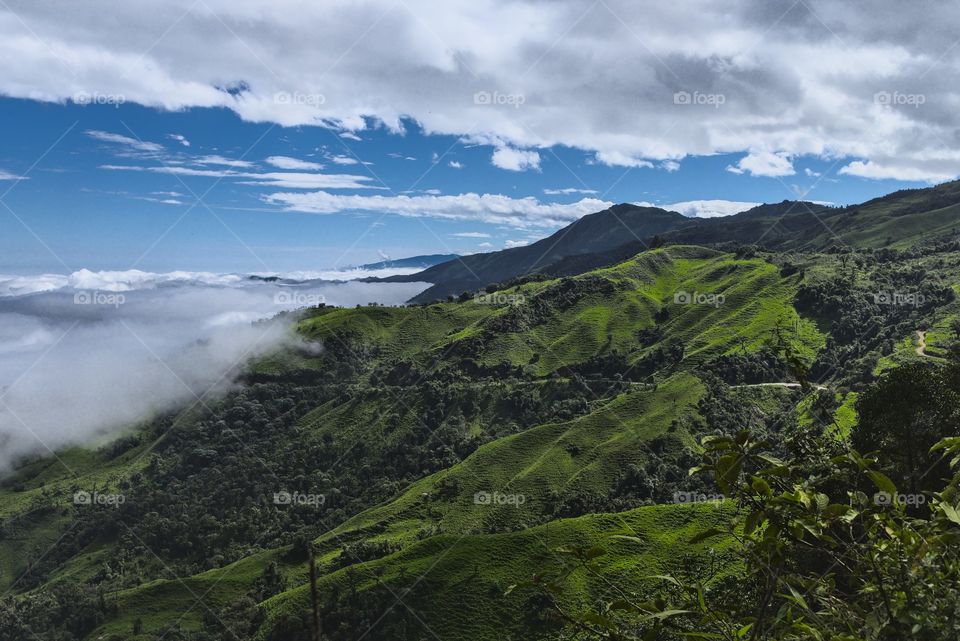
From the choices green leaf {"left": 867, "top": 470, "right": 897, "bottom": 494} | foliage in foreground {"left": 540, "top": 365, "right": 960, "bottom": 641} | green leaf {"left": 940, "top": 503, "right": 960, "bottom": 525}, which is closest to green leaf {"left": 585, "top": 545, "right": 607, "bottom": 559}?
foliage in foreground {"left": 540, "top": 365, "right": 960, "bottom": 641}

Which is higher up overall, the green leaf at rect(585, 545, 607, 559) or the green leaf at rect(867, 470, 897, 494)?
the green leaf at rect(867, 470, 897, 494)

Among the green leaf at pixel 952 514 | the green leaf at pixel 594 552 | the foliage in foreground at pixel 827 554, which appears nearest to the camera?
the green leaf at pixel 952 514

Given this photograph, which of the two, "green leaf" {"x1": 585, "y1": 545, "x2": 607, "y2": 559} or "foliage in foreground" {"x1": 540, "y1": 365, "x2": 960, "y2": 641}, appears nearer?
"foliage in foreground" {"x1": 540, "y1": 365, "x2": 960, "y2": 641}

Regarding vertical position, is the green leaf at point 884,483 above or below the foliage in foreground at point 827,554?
above

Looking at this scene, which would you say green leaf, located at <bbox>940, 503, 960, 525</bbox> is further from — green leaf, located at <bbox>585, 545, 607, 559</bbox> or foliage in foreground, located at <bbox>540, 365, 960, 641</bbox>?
green leaf, located at <bbox>585, 545, 607, 559</bbox>

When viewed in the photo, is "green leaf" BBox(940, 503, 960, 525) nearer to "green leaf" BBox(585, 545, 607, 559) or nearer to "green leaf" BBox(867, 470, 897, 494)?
"green leaf" BBox(867, 470, 897, 494)

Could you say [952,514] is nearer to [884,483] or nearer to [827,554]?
[884,483]

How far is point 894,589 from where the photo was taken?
12.8 feet

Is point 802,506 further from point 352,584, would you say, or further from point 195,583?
point 195,583

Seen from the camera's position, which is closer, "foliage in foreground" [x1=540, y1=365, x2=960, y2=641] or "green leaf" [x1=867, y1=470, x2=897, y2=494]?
"green leaf" [x1=867, y1=470, x2=897, y2=494]

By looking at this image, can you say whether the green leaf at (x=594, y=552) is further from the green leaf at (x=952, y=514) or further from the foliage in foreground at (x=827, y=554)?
the green leaf at (x=952, y=514)

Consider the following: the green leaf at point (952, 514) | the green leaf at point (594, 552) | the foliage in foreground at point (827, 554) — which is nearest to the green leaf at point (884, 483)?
the foliage in foreground at point (827, 554)

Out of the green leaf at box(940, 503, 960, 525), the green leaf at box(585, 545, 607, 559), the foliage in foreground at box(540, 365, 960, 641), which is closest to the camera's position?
the green leaf at box(940, 503, 960, 525)

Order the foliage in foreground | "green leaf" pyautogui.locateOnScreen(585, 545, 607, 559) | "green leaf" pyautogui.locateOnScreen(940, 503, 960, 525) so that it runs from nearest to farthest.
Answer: "green leaf" pyautogui.locateOnScreen(940, 503, 960, 525), the foliage in foreground, "green leaf" pyautogui.locateOnScreen(585, 545, 607, 559)
